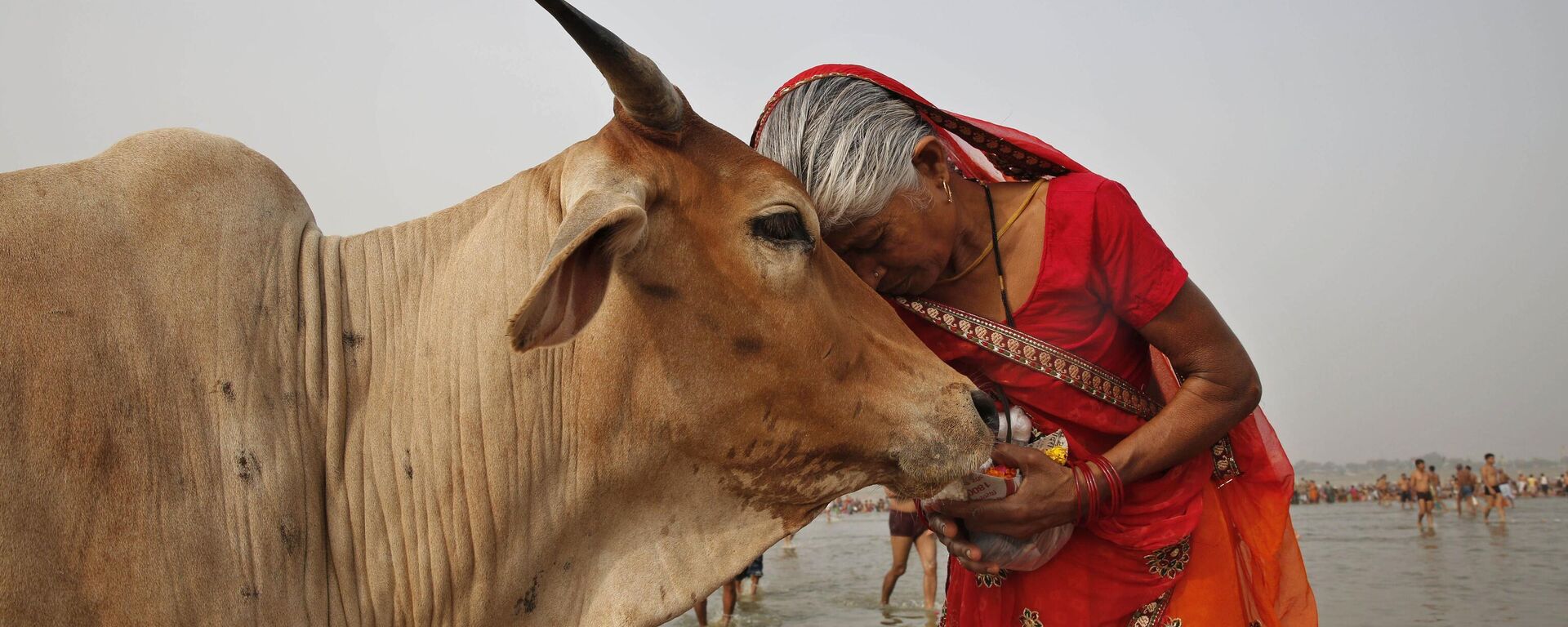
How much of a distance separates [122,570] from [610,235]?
3.23 feet

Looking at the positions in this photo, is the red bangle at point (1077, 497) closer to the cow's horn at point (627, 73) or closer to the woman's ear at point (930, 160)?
the woman's ear at point (930, 160)

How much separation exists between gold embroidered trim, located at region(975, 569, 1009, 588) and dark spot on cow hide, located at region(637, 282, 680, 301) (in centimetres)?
135

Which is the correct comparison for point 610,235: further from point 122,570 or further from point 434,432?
point 122,570

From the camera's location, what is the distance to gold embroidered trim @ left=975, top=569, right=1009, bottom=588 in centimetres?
296

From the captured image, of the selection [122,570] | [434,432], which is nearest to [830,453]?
[434,432]

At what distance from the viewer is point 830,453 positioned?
2.36m

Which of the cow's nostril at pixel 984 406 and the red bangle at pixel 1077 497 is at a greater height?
the cow's nostril at pixel 984 406

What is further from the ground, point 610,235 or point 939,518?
point 610,235

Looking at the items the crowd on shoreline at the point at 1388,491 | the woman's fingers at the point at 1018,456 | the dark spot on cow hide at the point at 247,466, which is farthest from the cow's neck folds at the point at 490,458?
the crowd on shoreline at the point at 1388,491

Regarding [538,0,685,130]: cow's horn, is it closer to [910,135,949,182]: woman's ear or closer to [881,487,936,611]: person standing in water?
[910,135,949,182]: woman's ear

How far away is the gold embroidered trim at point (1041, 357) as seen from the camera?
9.01 feet

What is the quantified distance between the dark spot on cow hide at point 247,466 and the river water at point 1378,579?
33.4 ft

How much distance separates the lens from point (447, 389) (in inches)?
84.6

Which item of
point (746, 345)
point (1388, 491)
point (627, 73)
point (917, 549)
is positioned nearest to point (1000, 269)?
point (746, 345)
